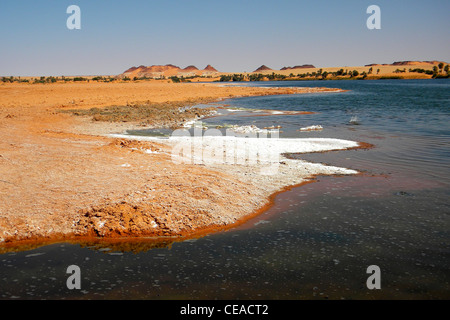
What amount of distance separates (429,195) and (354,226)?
11.6 feet

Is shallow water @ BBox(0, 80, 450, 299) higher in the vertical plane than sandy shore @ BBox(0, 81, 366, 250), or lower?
lower

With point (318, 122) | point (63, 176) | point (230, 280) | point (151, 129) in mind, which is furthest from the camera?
point (318, 122)

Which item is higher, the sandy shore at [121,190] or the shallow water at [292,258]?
the sandy shore at [121,190]

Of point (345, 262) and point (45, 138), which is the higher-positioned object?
point (45, 138)

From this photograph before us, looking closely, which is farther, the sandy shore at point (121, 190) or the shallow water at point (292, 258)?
the sandy shore at point (121, 190)

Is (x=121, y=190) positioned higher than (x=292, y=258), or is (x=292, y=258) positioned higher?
(x=121, y=190)

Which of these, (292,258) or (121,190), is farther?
(121,190)

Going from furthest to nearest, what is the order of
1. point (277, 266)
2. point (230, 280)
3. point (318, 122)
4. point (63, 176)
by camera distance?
point (318, 122)
point (63, 176)
point (277, 266)
point (230, 280)

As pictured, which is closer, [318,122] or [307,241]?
[307,241]

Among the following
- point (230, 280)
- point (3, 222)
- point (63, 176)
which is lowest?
point (230, 280)

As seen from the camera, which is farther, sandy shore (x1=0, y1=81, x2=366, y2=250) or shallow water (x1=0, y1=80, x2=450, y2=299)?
sandy shore (x1=0, y1=81, x2=366, y2=250)

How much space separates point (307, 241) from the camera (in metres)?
7.34

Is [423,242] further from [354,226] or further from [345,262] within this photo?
[345,262]

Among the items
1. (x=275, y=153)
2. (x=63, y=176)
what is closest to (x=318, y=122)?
(x=275, y=153)
